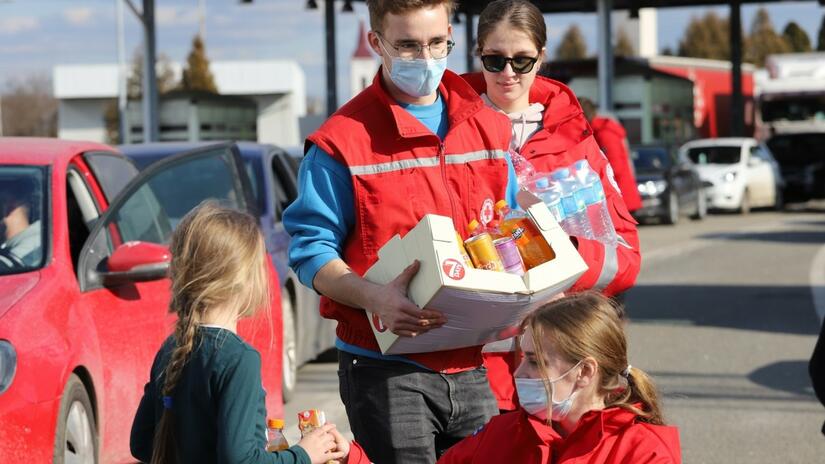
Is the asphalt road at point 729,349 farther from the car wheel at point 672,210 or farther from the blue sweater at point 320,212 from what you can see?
the car wheel at point 672,210

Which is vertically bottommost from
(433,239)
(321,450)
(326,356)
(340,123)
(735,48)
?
(326,356)

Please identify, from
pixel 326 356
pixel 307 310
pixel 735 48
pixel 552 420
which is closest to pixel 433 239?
pixel 552 420

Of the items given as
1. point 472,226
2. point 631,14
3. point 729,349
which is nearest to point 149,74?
point 631,14

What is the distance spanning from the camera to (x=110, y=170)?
24.7ft

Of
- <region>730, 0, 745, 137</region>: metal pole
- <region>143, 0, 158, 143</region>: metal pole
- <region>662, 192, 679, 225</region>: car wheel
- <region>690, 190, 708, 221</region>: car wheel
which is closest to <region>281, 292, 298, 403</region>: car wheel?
<region>662, 192, 679, 225</region>: car wheel

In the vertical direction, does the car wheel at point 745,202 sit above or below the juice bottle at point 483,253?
below

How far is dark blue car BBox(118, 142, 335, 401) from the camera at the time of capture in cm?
938

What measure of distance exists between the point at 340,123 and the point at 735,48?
4638cm

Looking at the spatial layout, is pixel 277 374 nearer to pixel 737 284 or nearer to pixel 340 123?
pixel 340 123

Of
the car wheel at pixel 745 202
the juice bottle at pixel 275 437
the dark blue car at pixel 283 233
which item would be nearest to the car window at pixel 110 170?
the dark blue car at pixel 283 233

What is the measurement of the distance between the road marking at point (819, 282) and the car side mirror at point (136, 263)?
7579 mm

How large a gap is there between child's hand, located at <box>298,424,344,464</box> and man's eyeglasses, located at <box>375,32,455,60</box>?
0.99 m

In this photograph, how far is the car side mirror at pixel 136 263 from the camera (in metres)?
6.25

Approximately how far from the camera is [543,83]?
4574mm
